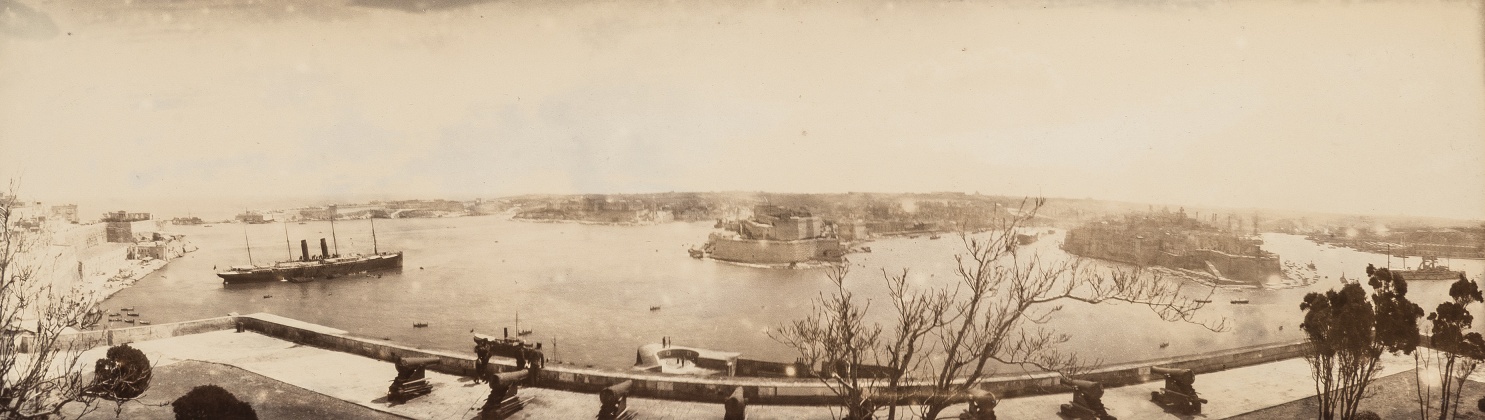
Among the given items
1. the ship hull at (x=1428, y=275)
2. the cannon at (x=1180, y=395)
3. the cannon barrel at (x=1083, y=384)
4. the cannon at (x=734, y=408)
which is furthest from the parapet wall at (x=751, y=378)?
the ship hull at (x=1428, y=275)

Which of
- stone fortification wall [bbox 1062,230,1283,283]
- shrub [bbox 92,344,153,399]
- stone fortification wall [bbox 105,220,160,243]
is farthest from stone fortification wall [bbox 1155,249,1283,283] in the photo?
stone fortification wall [bbox 105,220,160,243]

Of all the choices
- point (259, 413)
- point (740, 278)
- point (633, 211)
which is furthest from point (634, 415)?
point (633, 211)

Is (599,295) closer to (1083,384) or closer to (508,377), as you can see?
(508,377)

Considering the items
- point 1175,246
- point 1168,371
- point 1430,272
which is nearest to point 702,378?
point 1168,371

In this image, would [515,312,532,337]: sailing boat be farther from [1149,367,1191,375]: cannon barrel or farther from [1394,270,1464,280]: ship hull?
[1394,270,1464,280]: ship hull

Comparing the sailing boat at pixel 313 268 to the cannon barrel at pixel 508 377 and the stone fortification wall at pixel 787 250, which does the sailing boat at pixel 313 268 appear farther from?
the cannon barrel at pixel 508 377
